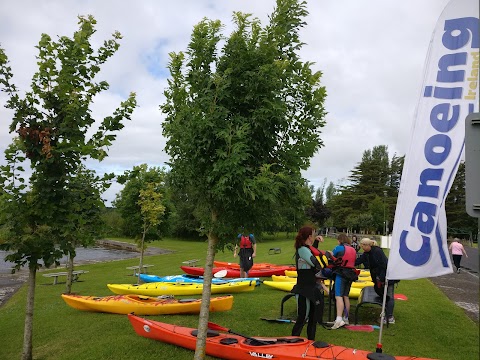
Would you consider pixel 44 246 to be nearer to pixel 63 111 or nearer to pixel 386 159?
pixel 63 111

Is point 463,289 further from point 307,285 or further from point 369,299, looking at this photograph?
point 307,285

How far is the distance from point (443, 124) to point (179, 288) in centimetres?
914

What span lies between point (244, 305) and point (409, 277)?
5.85 m

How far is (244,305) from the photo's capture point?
32.0 feet

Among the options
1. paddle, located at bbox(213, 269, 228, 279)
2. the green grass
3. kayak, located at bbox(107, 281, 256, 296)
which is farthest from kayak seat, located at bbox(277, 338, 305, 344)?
paddle, located at bbox(213, 269, 228, 279)

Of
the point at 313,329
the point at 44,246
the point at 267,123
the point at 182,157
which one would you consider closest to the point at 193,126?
the point at 182,157

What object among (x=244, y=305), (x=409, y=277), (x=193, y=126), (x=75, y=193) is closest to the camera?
(x=409, y=277)

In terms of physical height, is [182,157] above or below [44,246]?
above

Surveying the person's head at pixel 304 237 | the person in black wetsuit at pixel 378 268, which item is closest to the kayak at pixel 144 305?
the person's head at pixel 304 237

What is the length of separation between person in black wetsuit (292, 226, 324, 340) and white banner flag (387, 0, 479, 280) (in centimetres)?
170

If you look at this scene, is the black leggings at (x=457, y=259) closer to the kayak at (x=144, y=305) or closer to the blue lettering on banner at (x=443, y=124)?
the kayak at (x=144, y=305)

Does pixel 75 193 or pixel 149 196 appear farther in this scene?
pixel 149 196

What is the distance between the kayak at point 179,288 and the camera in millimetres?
11164

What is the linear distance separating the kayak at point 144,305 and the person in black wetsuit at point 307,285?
2568mm
